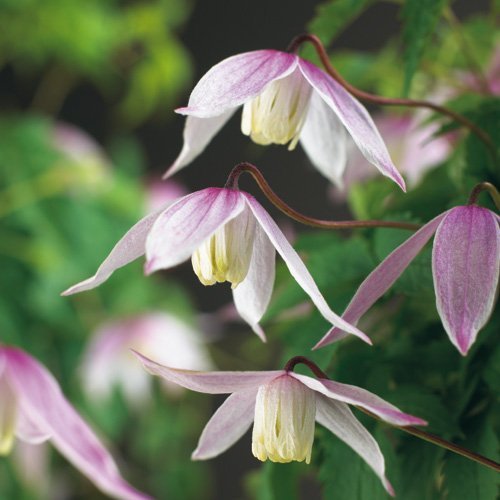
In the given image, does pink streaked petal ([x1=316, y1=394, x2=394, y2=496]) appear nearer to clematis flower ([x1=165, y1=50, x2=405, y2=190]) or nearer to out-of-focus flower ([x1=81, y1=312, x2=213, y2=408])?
clematis flower ([x1=165, y1=50, x2=405, y2=190])

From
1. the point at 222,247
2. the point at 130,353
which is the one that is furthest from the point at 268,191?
the point at 130,353

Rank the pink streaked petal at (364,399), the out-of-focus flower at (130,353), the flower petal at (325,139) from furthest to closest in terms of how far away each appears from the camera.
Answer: the out-of-focus flower at (130,353) → the flower petal at (325,139) → the pink streaked petal at (364,399)

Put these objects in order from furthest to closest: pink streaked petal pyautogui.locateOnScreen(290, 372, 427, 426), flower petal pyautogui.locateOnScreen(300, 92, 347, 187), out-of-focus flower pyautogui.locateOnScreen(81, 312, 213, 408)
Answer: out-of-focus flower pyautogui.locateOnScreen(81, 312, 213, 408) → flower petal pyautogui.locateOnScreen(300, 92, 347, 187) → pink streaked petal pyautogui.locateOnScreen(290, 372, 427, 426)

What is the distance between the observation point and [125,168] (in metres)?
1.31

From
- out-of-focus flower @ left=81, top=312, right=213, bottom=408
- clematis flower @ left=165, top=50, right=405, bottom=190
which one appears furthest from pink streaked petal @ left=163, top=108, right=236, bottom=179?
out-of-focus flower @ left=81, top=312, right=213, bottom=408

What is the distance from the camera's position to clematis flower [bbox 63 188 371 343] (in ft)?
0.57

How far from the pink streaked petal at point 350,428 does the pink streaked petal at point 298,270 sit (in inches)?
0.9

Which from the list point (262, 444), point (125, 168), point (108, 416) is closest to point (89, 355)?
point (108, 416)

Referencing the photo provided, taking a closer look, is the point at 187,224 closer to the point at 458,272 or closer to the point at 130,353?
the point at 458,272

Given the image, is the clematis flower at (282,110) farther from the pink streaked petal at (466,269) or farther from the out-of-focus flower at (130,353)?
the out-of-focus flower at (130,353)

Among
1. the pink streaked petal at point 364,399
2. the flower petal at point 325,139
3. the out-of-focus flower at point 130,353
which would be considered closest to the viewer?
the pink streaked petal at point 364,399

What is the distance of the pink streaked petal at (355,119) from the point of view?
19cm

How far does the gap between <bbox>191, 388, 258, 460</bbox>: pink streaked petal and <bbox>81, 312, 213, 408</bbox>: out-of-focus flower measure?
67cm

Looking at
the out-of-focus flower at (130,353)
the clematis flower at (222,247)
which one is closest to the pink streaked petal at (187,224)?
the clematis flower at (222,247)
